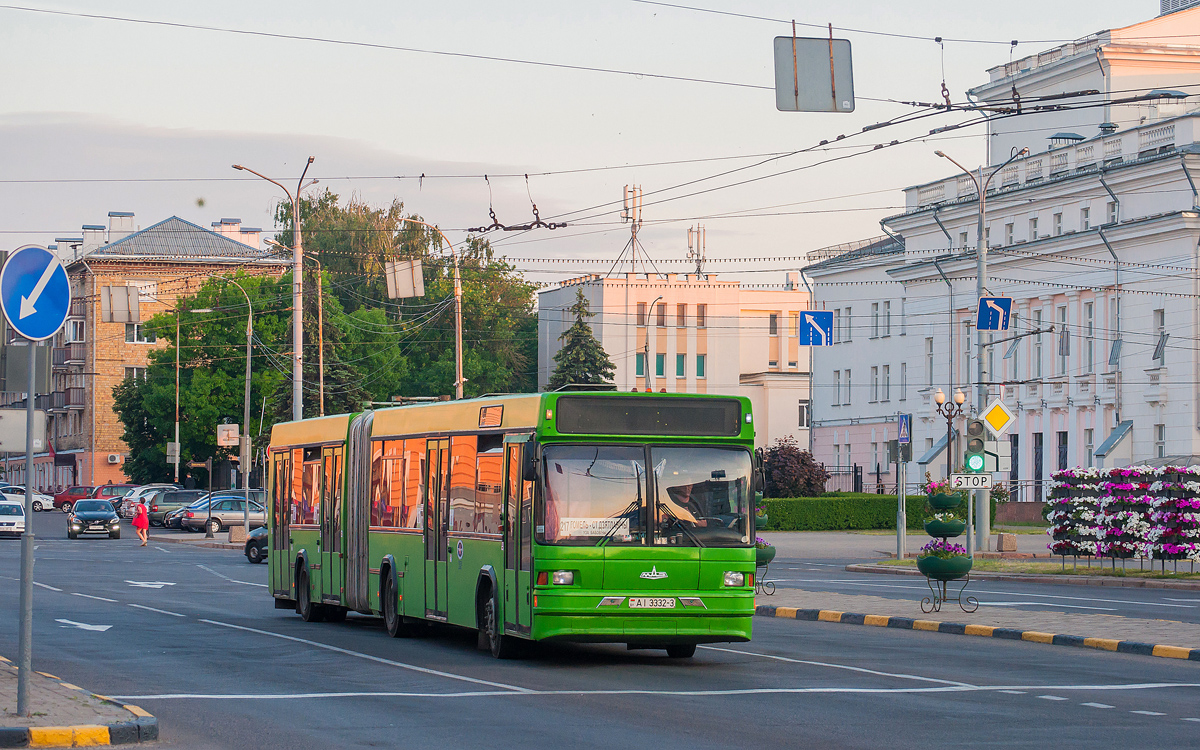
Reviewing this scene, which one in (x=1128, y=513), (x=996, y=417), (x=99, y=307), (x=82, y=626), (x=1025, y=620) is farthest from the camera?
(x=99, y=307)

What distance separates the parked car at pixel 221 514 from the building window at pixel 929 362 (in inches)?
1223

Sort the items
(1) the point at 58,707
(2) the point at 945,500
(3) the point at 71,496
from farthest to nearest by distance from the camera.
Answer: (3) the point at 71,496
(2) the point at 945,500
(1) the point at 58,707

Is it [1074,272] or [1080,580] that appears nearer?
[1080,580]

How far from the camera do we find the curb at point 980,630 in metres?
18.4

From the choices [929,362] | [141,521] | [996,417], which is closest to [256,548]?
[141,521]

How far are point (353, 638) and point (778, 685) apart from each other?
683cm

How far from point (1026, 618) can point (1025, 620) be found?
0.34 metres

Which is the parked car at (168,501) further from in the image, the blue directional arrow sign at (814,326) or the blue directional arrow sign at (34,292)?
the blue directional arrow sign at (34,292)

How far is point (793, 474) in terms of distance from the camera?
6938 cm

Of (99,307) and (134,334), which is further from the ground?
(99,307)

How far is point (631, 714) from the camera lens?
12.5 m

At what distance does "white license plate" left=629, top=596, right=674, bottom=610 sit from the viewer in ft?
51.8

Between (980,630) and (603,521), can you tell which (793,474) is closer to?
(980,630)

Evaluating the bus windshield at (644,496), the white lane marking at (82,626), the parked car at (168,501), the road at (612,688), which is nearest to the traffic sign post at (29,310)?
the road at (612,688)
